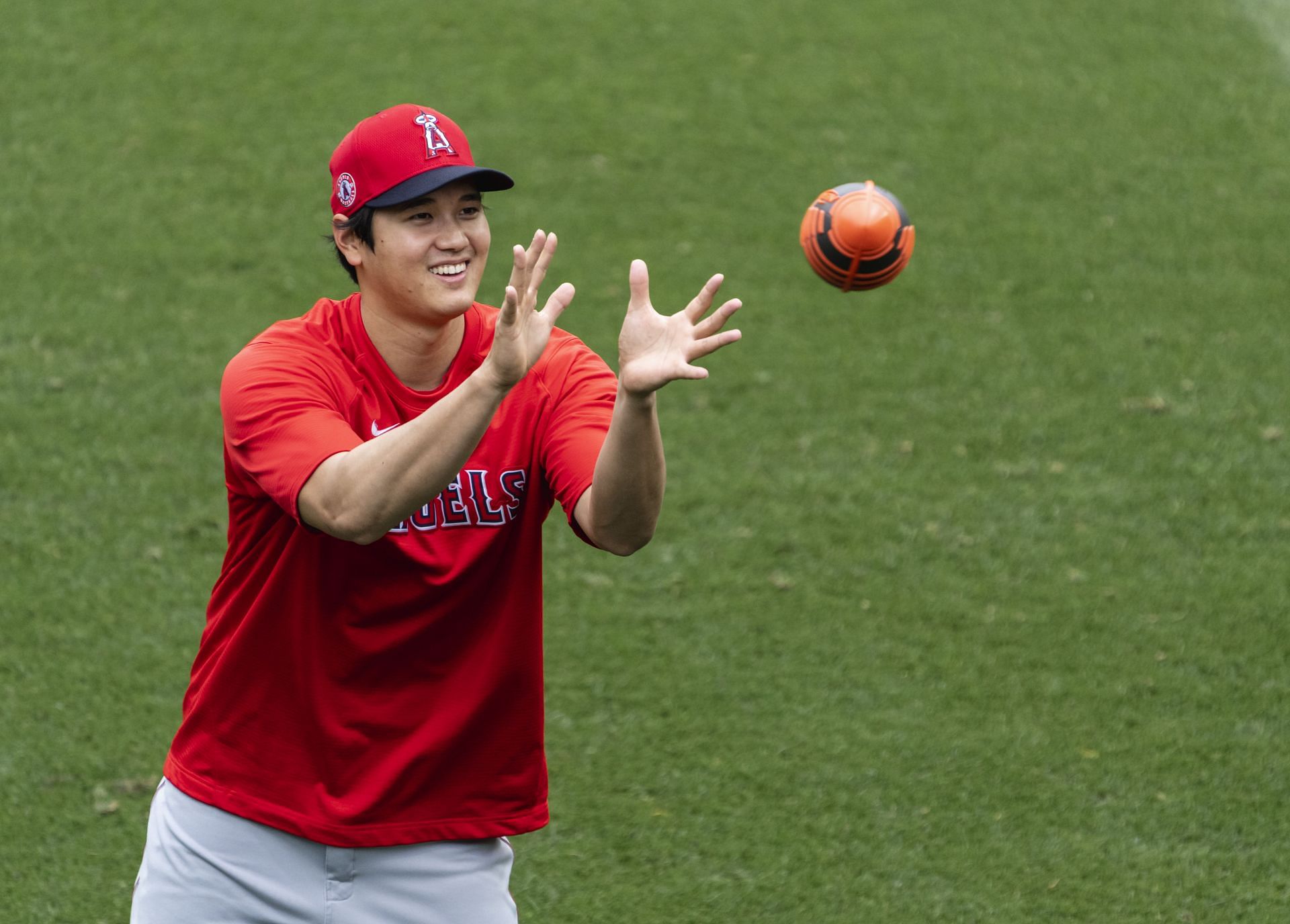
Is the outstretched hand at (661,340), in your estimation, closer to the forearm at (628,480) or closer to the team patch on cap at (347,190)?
the forearm at (628,480)

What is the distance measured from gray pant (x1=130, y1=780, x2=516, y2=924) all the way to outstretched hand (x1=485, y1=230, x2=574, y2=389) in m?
1.25

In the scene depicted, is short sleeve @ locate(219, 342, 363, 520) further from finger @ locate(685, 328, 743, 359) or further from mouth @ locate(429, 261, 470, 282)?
finger @ locate(685, 328, 743, 359)

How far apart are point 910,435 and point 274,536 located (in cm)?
508

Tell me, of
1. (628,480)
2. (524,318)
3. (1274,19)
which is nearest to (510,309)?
(524,318)

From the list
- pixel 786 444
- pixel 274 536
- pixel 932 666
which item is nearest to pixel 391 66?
pixel 786 444

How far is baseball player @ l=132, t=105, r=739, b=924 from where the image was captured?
148 inches

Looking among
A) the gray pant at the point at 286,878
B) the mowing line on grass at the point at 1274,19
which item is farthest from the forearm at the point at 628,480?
the mowing line on grass at the point at 1274,19

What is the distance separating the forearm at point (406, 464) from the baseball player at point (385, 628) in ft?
1.04

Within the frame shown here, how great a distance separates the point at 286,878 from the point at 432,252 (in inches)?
57.6

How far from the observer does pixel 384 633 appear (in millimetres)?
3779

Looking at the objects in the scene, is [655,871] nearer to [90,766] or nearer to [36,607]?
[90,766]

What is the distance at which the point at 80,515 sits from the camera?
768 cm

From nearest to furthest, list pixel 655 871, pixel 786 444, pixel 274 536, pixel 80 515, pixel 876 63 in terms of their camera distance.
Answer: pixel 274 536 < pixel 655 871 < pixel 80 515 < pixel 786 444 < pixel 876 63

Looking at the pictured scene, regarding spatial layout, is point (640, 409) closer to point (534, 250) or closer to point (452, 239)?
point (534, 250)
